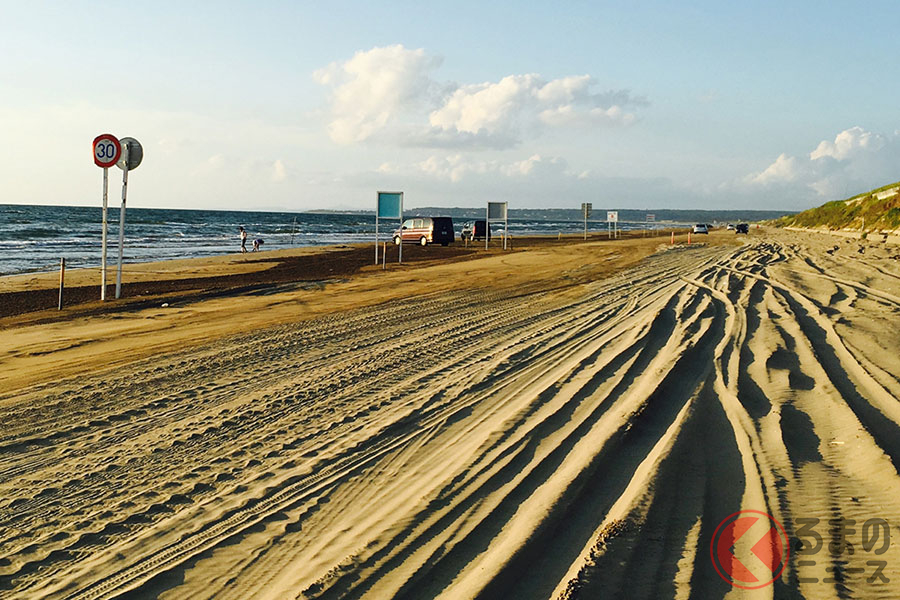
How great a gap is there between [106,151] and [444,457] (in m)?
11.2

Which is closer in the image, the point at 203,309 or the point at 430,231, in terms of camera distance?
the point at 203,309

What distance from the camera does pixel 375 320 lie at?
10914mm

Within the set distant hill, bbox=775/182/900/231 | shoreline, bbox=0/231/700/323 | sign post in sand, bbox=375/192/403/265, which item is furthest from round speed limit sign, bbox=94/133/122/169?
distant hill, bbox=775/182/900/231

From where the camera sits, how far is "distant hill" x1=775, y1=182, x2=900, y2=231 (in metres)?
32.2

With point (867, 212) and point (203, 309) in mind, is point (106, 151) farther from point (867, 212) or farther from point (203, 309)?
point (867, 212)

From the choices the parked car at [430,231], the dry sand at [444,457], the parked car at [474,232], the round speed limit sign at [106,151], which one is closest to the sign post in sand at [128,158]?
the round speed limit sign at [106,151]

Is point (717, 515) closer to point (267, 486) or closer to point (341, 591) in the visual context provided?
point (341, 591)

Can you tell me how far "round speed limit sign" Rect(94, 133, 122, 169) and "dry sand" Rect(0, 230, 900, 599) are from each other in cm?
458

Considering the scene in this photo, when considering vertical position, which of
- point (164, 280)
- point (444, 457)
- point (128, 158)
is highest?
point (128, 158)

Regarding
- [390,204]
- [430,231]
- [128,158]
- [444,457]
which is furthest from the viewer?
[430,231]

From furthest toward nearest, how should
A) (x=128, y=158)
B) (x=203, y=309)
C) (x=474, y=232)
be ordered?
(x=474, y=232) → (x=128, y=158) → (x=203, y=309)

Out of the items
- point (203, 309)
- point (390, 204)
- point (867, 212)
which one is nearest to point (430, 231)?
point (390, 204)

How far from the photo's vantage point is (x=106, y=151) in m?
13.0

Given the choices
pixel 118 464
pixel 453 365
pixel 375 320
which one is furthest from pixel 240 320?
pixel 118 464
